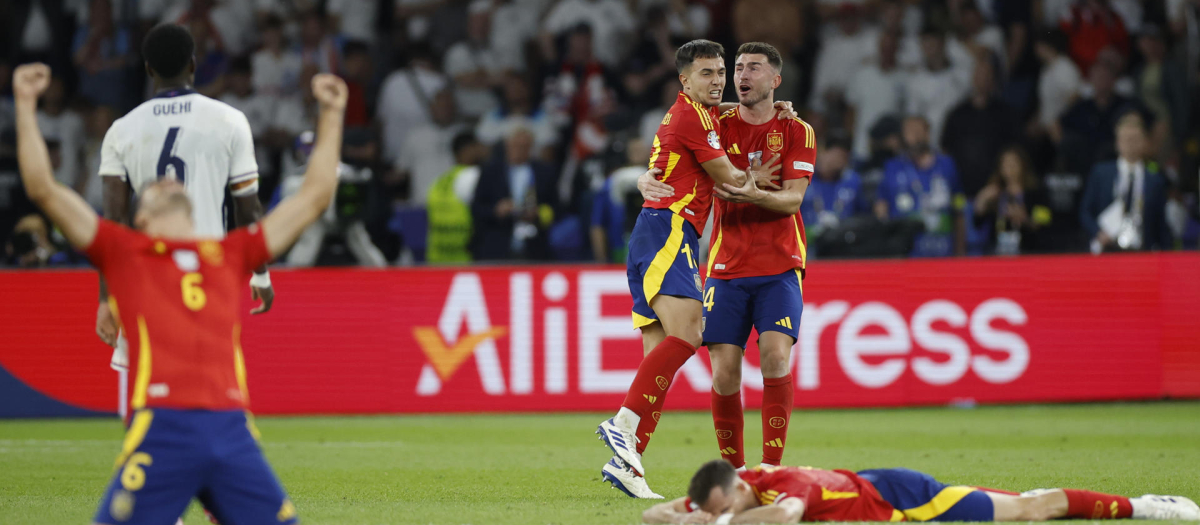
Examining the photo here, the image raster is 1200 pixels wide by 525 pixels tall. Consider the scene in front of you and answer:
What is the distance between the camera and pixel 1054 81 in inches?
664

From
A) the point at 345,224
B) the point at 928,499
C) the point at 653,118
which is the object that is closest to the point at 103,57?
the point at 345,224

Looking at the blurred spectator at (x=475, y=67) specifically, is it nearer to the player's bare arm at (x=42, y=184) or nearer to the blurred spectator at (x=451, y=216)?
the blurred spectator at (x=451, y=216)

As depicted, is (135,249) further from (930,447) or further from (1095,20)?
(1095,20)

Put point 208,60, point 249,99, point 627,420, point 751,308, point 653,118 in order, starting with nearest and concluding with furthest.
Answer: point 627,420, point 751,308, point 653,118, point 249,99, point 208,60

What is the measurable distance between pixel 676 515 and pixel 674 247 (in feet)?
6.72

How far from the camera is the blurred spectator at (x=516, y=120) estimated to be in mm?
16203

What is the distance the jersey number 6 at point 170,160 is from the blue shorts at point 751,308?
9.74 ft

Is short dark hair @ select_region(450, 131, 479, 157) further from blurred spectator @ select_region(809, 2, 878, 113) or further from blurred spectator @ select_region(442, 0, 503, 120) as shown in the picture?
blurred spectator @ select_region(809, 2, 878, 113)

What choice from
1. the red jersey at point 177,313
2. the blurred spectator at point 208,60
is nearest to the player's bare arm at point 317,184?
the red jersey at point 177,313

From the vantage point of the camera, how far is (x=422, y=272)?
1313cm

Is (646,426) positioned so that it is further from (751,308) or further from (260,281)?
(260,281)

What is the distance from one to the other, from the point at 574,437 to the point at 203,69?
8.27m

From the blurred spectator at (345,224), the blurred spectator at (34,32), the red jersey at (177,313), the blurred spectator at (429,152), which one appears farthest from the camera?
the blurred spectator at (34,32)

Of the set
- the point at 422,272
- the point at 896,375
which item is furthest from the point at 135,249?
the point at 896,375
